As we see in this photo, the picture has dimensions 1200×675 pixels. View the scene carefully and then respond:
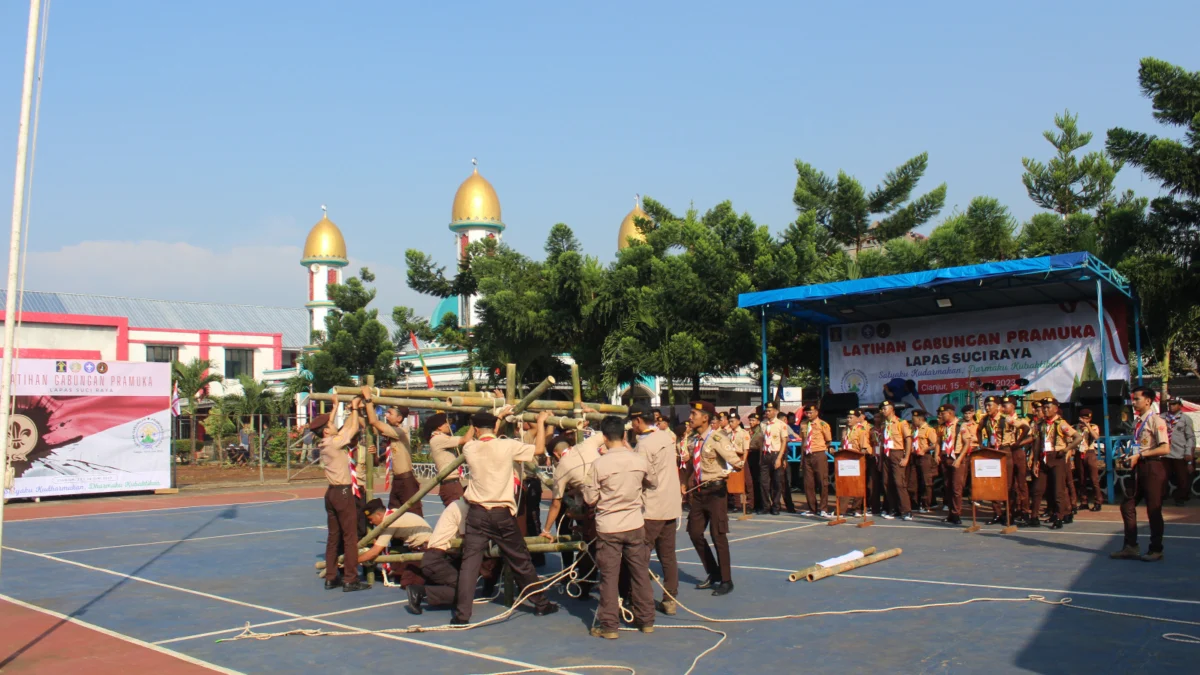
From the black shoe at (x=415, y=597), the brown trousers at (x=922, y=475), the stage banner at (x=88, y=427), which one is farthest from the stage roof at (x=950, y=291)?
the stage banner at (x=88, y=427)

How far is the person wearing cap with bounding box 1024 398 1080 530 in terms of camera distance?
1342cm

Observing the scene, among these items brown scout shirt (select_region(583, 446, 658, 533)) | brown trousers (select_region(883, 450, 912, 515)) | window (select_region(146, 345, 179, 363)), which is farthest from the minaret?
brown scout shirt (select_region(583, 446, 658, 533))

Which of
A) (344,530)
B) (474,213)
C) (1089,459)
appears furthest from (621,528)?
(474,213)

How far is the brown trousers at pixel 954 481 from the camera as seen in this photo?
554 inches

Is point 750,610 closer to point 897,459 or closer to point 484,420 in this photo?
point 484,420

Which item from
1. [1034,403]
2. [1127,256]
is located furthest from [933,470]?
[1127,256]

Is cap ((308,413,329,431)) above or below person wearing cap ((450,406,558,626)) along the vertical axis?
above

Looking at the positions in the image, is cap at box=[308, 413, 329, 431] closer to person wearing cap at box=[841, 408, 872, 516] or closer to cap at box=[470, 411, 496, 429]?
cap at box=[470, 411, 496, 429]

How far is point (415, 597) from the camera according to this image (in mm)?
8555

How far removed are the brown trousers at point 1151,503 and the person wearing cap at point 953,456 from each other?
12.6ft

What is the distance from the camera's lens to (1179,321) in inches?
841

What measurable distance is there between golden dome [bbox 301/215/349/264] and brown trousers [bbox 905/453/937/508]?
174 feet

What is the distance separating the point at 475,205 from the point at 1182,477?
1894 inches

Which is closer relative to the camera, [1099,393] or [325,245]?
[1099,393]
